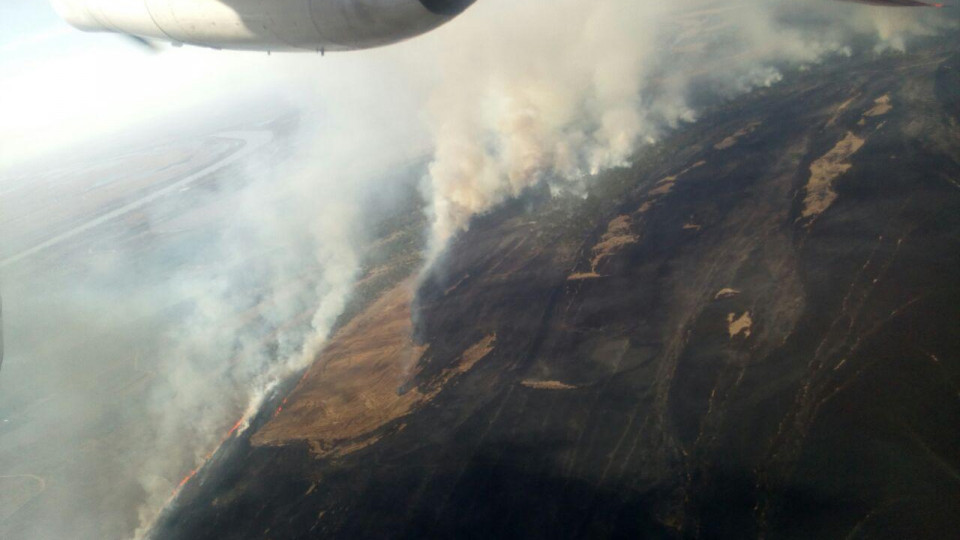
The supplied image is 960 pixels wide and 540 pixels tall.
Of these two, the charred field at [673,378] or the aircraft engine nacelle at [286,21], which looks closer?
the aircraft engine nacelle at [286,21]

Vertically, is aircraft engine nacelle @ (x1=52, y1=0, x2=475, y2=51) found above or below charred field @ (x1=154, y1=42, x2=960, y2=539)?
above

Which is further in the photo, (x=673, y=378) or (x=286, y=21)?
(x=673, y=378)

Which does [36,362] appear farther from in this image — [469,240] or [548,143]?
[548,143]

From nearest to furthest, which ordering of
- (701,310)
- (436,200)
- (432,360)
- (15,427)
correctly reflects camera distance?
(701,310) → (432,360) → (15,427) → (436,200)

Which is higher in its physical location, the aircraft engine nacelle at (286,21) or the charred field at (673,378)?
the aircraft engine nacelle at (286,21)

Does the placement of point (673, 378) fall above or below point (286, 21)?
below

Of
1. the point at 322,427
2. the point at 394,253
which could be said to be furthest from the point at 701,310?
the point at 394,253

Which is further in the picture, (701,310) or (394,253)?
(394,253)

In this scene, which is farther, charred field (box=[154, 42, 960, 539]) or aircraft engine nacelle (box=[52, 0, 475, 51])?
charred field (box=[154, 42, 960, 539])
